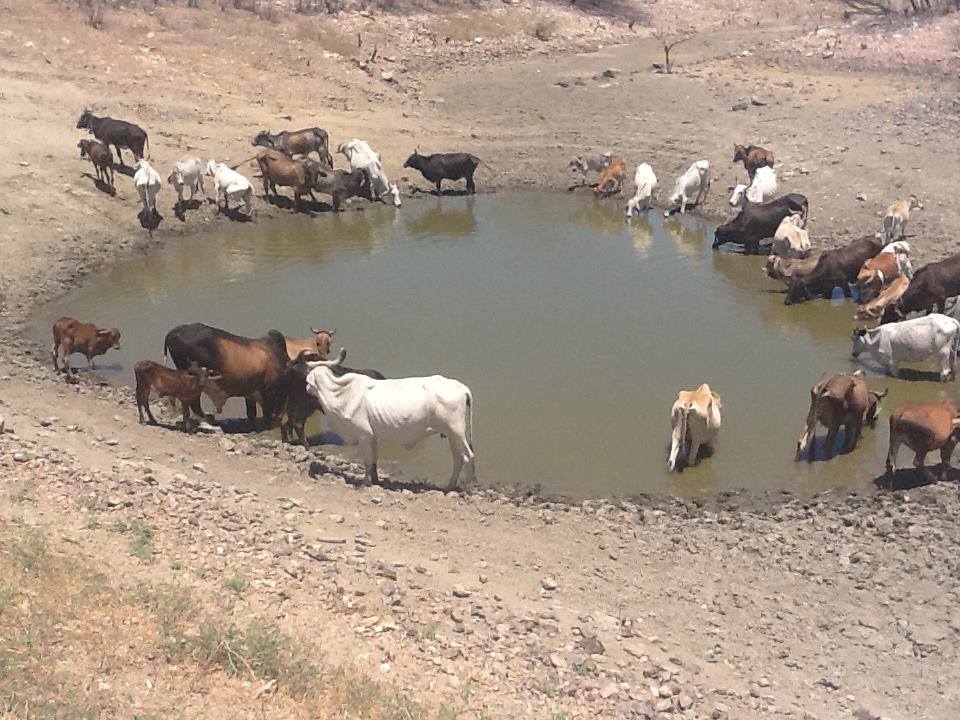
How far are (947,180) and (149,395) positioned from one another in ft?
52.6

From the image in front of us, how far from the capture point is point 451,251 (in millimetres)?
19391

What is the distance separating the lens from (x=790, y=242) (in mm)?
17812

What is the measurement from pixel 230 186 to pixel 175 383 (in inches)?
368

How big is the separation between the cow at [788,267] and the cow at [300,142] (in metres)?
10.5

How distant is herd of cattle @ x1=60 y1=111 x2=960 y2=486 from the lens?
10789mm

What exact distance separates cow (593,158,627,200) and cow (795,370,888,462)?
442 inches

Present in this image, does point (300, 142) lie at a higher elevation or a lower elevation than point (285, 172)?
higher

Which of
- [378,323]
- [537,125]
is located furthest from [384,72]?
[378,323]

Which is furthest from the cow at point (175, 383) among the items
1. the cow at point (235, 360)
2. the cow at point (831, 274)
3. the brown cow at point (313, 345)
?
the cow at point (831, 274)

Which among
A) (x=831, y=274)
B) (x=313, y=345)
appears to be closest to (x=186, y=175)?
(x=313, y=345)

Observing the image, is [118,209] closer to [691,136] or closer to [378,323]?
[378,323]

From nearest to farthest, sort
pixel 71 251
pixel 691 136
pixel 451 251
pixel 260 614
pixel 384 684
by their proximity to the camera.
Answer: pixel 384 684, pixel 260 614, pixel 71 251, pixel 451 251, pixel 691 136

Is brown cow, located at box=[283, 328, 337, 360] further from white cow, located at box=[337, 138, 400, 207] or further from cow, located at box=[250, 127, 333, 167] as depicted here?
cow, located at box=[250, 127, 333, 167]

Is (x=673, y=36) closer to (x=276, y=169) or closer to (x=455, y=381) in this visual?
(x=276, y=169)
